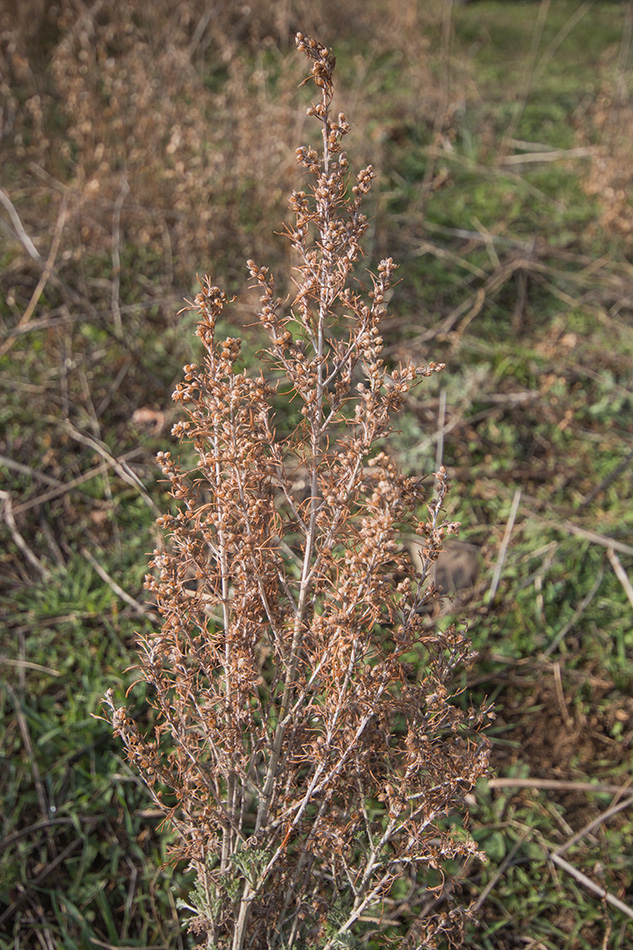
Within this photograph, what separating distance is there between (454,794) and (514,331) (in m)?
3.00

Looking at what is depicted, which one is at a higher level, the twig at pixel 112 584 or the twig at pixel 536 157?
the twig at pixel 536 157

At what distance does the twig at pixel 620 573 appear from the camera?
2826 mm

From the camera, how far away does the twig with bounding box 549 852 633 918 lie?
2047 mm

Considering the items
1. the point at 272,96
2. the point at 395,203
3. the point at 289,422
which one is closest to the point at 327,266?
the point at 289,422

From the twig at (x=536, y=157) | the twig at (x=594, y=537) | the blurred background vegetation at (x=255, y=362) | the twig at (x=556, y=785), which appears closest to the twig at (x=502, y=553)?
the blurred background vegetation at (x=255, y=362)

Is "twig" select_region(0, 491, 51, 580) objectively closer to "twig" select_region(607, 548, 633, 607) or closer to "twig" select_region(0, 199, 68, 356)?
"twig" select_region(0, 199, 68, 356)

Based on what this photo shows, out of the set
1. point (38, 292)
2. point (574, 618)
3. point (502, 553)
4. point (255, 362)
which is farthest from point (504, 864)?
point (38, 292)

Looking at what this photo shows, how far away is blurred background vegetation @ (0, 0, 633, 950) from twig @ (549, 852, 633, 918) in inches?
1.5

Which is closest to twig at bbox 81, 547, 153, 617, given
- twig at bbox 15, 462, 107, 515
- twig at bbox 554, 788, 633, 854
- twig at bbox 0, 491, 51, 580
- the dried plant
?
twig at bbox 0, 491, 51, 580

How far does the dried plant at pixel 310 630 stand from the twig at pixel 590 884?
77cm

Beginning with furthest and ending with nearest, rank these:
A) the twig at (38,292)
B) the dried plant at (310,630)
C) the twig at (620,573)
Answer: the twig at (38,292) < the twig at (620,573) < the dried plant at (310,630)

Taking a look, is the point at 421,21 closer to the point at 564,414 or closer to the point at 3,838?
the point at 564,414

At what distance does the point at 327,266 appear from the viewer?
1.33 metres

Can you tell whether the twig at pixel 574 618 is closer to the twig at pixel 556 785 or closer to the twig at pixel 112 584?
the twig at pixel 556 785
